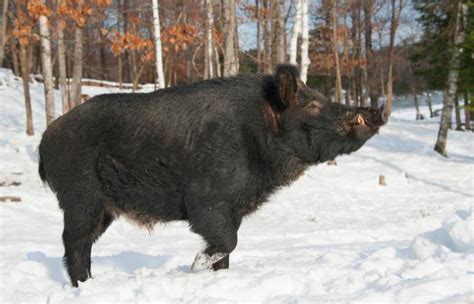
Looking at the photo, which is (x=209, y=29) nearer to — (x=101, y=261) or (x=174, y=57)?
(x=101, y=261)

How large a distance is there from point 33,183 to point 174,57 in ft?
77.5

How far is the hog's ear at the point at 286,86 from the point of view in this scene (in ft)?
13.5

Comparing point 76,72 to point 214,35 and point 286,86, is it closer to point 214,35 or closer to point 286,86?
point 214,35

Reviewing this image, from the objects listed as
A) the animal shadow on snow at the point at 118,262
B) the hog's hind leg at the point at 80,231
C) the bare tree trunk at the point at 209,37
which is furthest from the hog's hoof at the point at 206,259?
the bare tree trunk at the point at 209,37

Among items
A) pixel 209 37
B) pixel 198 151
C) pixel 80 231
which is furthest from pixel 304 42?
pixel 80 231

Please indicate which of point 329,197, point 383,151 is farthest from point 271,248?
point 383,151

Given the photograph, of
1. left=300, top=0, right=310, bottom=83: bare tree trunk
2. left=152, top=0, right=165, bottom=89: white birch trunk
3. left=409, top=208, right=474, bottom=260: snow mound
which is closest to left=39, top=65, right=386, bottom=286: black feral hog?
left=409, top=208, right=474, bottom=260: snow mound

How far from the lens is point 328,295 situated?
321 cm

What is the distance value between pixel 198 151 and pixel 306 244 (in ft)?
14.0

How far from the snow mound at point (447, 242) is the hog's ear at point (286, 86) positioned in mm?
1705

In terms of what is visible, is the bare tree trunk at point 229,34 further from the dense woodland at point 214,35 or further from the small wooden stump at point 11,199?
the small wooden stump at point 11,199

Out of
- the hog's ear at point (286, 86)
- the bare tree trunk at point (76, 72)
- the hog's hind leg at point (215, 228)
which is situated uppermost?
the bare tree trunk at point (76, 72)

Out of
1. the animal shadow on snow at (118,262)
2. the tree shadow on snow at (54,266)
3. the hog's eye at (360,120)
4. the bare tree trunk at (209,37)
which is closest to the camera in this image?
the hog's eye at (360,120)

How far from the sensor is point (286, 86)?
412 cm
